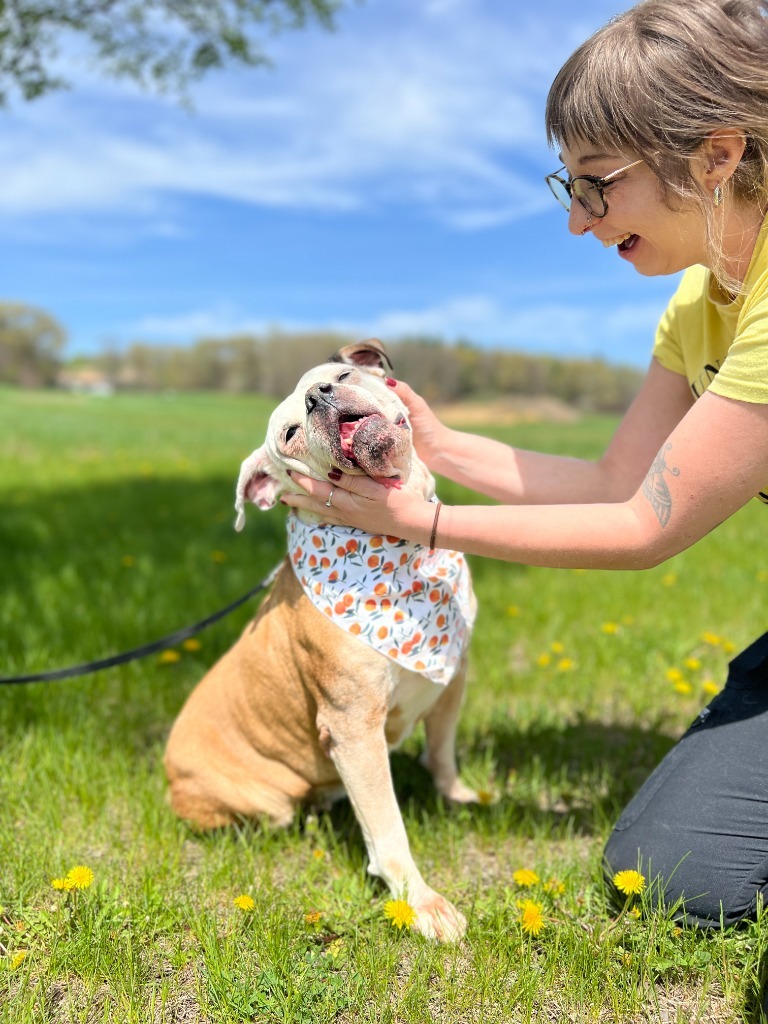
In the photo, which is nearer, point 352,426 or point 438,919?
point 352,426

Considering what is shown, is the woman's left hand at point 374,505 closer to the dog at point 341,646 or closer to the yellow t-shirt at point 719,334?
the dog at point 341,646

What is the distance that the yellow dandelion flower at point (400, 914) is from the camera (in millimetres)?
2285

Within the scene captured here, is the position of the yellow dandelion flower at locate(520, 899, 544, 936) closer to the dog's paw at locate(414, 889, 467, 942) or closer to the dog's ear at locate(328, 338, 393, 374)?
the dog's paw at locate(414, 889, 467, 942)

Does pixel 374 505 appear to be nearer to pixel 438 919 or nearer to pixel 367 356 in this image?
pixel 367 356

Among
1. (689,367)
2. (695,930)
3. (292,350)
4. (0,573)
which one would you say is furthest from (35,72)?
(292,350)

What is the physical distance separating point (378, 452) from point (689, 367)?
4.11 feet

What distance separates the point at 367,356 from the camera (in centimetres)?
279

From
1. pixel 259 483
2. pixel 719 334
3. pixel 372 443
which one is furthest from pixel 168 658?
pixel 719 334

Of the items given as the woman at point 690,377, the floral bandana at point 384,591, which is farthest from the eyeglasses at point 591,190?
the floral bandana at point 384,591

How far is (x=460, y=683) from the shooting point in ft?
9.75

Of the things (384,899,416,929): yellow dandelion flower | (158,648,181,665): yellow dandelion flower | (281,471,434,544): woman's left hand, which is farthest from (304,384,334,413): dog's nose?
(158,648,181,665): yellow dandelion flower

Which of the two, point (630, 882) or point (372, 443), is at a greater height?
point (372, 443)

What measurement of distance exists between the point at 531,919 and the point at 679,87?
2.24 metres

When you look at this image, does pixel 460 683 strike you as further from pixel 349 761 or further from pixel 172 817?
pixel 172 817
